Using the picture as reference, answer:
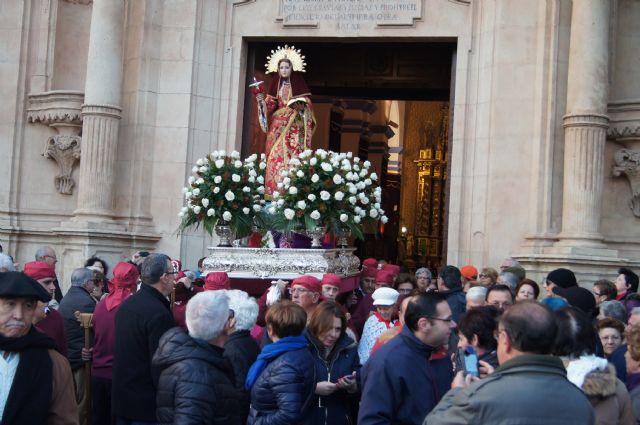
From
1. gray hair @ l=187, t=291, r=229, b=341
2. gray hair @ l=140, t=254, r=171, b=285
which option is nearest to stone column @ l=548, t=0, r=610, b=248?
gray hair @ l=140, t=254, r=171, b=285

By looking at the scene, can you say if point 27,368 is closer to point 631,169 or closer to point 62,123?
point 631,169

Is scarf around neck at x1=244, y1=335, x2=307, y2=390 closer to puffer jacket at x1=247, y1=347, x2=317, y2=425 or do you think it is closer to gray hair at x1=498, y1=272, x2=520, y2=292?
puffer jacket at x1=247, y1=347, x2=317, y2=425

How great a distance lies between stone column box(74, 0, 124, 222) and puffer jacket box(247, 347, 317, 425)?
8924mm

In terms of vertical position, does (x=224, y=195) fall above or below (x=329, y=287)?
above

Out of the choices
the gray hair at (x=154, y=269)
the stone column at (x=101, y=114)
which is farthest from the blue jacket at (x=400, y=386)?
the stone column at (x=101, y=114)

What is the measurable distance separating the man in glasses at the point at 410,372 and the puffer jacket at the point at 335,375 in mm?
974

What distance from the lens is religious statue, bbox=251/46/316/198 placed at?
12234 mm

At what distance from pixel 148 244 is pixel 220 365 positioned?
9549 mm

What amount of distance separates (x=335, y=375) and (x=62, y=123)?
32.7 feet

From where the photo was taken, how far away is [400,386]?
16.1 feet

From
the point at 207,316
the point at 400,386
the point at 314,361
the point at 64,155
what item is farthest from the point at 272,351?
the point at 64,155

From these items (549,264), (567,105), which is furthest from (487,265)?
(567,105)

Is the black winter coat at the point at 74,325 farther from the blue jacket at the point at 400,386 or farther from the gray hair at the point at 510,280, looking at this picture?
the gray hair at the point at 510,280

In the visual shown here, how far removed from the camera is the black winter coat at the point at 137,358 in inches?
237
